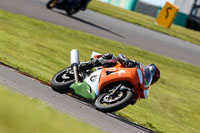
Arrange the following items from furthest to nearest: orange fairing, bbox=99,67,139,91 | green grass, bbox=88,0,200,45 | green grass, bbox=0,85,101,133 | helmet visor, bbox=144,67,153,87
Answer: green grass, bbox=88,0,200,45
helmet visor, bbox=144,67,153,87
orange fairing, bbox=99,67,139,91
green grass, bbox=0,85,101,133

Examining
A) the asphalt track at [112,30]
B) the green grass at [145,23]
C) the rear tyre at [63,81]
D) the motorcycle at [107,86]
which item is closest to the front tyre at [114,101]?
the motorcycle at [107,86]

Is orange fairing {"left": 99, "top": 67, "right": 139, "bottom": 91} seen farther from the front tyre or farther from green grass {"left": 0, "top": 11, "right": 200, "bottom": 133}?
green grass {"left": 0, "top": 11, "right": 200, "bottom": 133}

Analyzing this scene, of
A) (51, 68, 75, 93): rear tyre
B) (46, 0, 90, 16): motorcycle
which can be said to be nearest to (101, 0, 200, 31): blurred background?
(46, 0, 90, 16): motorcycle

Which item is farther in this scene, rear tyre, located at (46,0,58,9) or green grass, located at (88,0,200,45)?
green grass, located at (88,0,200,45)

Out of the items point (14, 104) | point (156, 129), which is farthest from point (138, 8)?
point (14, 104)

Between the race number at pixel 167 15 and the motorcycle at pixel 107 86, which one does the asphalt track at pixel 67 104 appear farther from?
the race number at pixel 167 15

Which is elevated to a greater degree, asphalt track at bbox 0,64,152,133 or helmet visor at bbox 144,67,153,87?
helmet visor at bbox 144,67,153,87

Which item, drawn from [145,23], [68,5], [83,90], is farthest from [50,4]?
[83,90]

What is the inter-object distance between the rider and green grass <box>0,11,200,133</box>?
108cm

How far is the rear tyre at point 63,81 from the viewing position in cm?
773

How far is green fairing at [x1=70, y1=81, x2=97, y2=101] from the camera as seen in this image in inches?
294

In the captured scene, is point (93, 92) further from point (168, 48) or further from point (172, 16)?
point (172, 16)

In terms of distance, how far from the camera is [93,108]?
753 cm

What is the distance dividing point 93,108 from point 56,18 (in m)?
10.7
